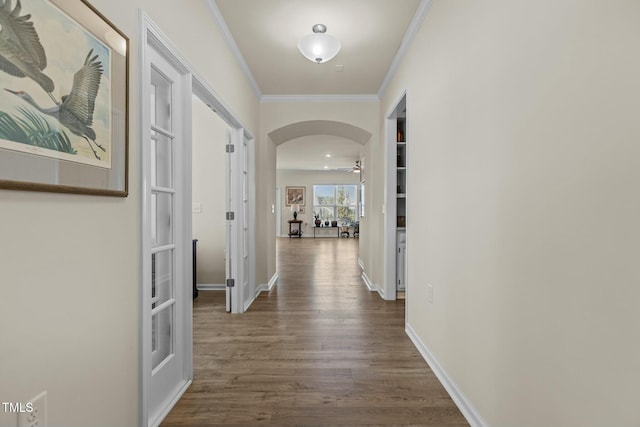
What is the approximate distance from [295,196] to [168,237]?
11.1m

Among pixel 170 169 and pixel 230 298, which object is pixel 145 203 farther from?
pixel 230 298

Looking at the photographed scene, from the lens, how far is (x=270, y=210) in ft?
16.2

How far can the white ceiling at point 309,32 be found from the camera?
2531mm

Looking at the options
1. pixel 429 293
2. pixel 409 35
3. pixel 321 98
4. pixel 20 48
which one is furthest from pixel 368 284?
pixel 20 48

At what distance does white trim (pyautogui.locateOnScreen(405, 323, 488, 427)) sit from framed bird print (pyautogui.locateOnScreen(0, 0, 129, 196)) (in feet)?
6.74

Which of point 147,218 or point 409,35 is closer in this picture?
point 147,218

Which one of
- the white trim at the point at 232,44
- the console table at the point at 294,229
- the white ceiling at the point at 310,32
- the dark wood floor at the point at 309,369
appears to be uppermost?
the white ceiling at the point at 310,32

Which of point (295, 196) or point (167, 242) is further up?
point (295, 196)

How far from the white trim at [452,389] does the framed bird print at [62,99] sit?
80.9 inches

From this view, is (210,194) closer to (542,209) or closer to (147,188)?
(147,188)

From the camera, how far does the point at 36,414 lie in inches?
38.8

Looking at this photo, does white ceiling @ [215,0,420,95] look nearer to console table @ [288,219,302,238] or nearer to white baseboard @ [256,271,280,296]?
white baseboard @ [256,271,280,296]

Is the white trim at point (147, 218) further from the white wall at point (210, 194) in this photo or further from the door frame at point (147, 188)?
the white wall at point (210, 194)

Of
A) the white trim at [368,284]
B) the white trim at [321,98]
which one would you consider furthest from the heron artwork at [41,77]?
the white trim at [368,284]
